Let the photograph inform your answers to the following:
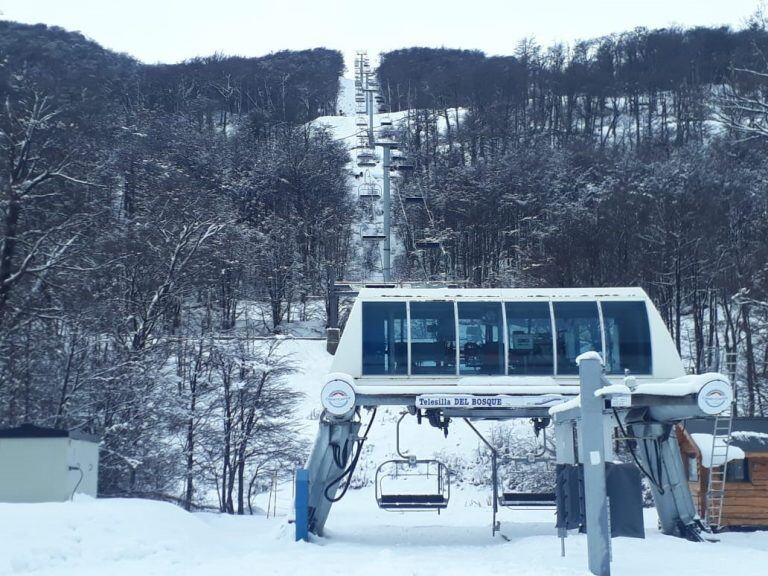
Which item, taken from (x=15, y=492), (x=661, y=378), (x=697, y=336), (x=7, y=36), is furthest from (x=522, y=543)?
(x=7, y=36)

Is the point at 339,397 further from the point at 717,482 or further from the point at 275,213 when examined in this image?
the point at 275,213

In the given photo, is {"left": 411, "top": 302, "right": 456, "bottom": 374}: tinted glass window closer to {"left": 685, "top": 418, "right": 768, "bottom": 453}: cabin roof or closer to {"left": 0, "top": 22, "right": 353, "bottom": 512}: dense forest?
{"left": 685, "top": 418, "right": 768, "bottom": 453}: cabin roof

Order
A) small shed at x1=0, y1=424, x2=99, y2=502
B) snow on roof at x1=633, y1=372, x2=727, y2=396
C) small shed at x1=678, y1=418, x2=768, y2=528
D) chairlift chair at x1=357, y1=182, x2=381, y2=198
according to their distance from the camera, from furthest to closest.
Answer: chairlift chair at x1=357, y1=182, x2=381, y2=198, small shed at x1=678, y1=418, x2=768, y2=528, small shed at x1=0, y1=424, x2=99, y2=502, snow on roof at x1=633, y1=372, x2=727, y2=396

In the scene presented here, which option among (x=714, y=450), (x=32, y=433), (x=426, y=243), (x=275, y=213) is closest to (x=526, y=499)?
(x=714, y=450)

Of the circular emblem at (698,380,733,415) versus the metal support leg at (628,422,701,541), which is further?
the metal support leg at (628,422,701,541)

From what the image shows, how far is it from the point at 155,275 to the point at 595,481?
37865mm

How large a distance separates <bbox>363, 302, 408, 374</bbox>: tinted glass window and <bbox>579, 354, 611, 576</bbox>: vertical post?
7.52 meters

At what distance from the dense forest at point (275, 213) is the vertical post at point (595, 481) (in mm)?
9281

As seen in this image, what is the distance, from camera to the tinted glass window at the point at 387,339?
2103cm

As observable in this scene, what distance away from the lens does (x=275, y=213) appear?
75.5 meters

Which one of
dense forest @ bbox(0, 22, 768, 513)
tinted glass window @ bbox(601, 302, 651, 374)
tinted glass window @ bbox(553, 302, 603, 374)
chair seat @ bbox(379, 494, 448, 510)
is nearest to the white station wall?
chair seat @ bbox(379, 494, 448, 510)

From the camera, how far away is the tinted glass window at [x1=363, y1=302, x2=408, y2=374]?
21031mm

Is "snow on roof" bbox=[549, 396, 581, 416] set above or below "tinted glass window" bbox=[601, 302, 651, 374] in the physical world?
below

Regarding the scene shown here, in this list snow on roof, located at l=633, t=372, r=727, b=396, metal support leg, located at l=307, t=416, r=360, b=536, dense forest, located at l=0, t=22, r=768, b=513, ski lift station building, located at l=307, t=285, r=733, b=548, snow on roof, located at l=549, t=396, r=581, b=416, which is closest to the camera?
snow on roof, located at l=549, t=396, r=581, b=416
